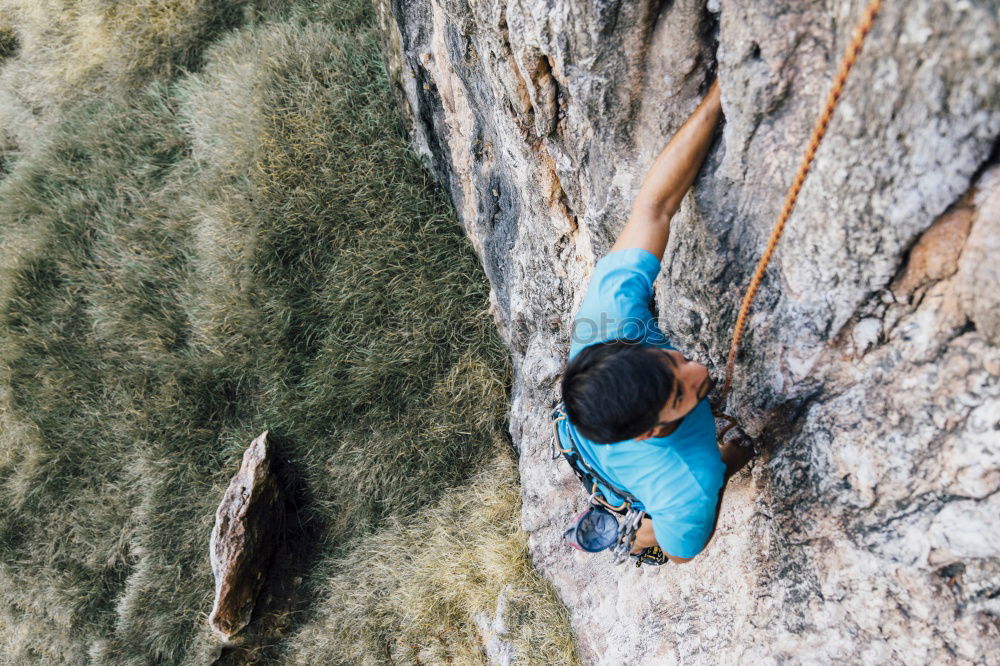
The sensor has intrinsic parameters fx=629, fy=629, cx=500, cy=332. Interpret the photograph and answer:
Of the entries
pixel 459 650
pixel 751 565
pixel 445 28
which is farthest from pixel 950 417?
pixel 459 650

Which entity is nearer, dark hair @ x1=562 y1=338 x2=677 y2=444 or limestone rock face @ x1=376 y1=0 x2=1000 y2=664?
limestone rock face @ x1=376 y1=0 x2=1000 y2=664

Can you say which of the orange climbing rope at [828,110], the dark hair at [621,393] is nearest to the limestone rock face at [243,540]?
the dark hair at [621,393]

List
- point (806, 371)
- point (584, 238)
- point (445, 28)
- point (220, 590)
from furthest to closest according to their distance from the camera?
point (220, 590)
point (445, 28)
point (584, 238)
point (806, 371)

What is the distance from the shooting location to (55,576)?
472cm

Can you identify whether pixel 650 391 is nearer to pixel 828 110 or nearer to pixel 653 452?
pixel 653 452

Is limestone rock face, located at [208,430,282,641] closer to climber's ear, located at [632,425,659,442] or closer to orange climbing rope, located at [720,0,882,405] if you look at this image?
climber's ear, located at [632,425,659,442]

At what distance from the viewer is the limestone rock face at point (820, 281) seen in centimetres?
131

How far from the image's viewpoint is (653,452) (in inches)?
71.2

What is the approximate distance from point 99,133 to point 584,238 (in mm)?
4763

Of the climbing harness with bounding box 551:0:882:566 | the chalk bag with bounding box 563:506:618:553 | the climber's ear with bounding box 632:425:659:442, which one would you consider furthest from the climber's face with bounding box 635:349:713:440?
the chalk bag with bounding box 563:506:618:553

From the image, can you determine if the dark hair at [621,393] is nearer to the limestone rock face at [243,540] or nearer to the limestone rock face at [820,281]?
the limestone rock face at [820,281]

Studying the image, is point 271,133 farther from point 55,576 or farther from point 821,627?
point 821,627

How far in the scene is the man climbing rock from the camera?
65.4 inches

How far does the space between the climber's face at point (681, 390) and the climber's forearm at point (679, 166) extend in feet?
1.60
